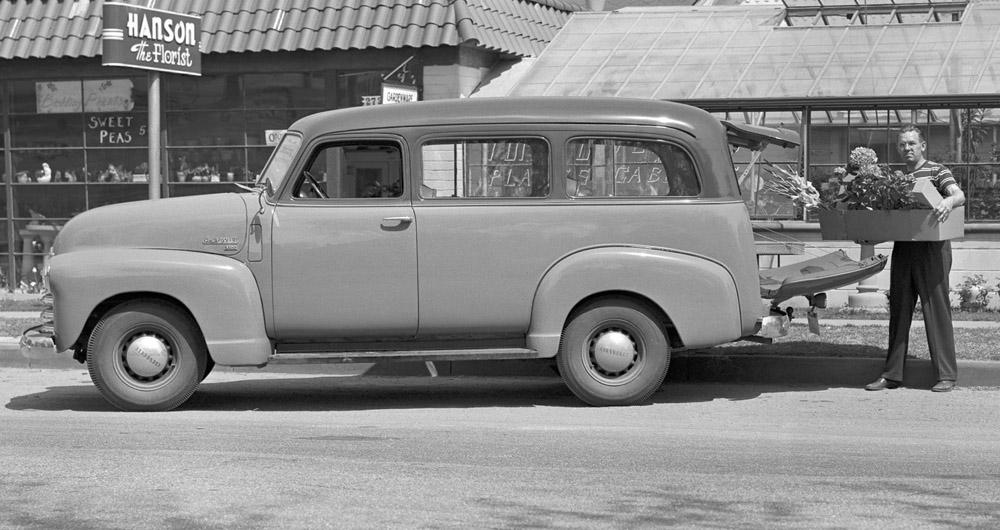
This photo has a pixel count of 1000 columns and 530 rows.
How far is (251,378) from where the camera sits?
1077cm

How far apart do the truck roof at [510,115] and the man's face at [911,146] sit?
1.46 meters

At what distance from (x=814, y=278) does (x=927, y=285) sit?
801mm

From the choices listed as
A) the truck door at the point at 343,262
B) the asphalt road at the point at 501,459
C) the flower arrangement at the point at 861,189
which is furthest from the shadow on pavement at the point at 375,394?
the flower arrangement at the point at 861,189

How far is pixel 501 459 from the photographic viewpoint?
7.10 meters

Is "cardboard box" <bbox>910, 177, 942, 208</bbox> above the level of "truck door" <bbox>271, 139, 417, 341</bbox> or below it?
above

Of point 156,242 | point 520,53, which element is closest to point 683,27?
point 520,53

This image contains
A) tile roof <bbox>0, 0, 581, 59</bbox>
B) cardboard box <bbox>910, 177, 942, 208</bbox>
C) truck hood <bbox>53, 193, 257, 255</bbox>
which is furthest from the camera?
tile roof <bbox>0, 0, 581, 59</bbox>

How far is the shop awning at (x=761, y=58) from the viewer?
605 inches

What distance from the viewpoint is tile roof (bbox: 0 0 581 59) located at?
15.8m

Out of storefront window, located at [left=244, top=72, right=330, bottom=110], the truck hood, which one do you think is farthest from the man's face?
storefront window, located at [left=244, top=72, right=330, bottom=110]

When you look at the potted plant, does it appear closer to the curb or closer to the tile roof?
the curb

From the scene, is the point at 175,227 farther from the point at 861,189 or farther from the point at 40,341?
the point at 861,189

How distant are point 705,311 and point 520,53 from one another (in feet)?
28.3

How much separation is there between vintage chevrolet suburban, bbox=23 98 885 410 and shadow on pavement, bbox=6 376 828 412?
0.46m
